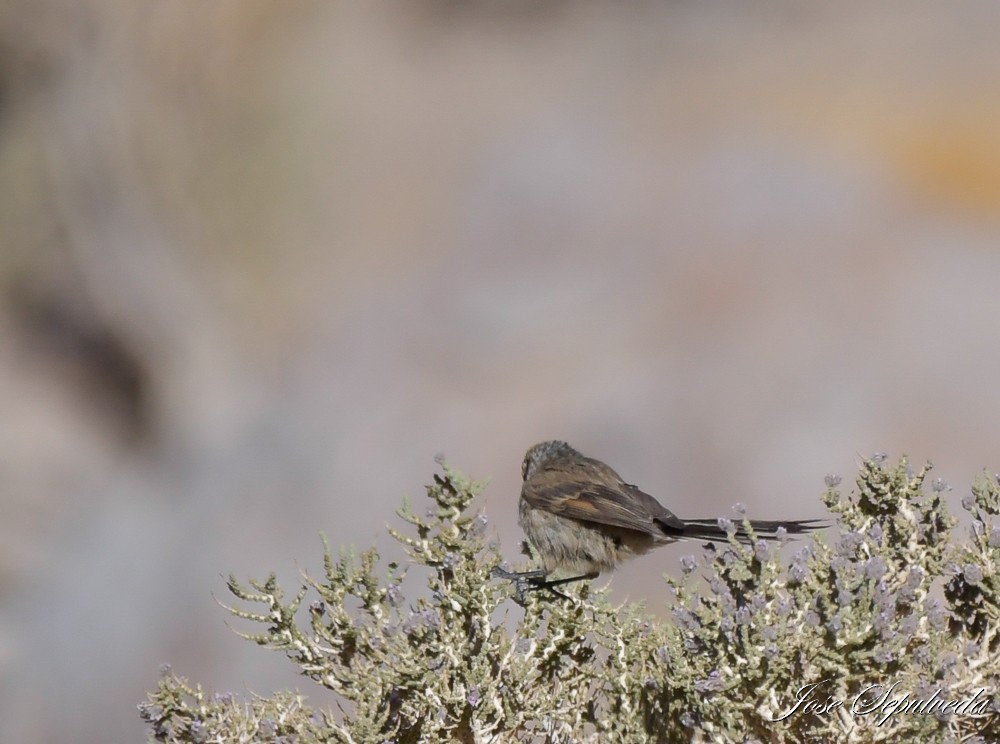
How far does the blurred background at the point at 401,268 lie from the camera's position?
5.49 metres

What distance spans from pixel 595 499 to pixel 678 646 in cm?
98

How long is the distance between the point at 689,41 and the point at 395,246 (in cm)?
219

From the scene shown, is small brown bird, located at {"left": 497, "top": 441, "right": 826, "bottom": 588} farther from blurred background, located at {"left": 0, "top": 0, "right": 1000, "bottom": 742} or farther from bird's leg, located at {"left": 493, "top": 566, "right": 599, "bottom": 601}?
blurred background, located at {"left": 0, "top": 0, "right": 1000, "bottom": 742}

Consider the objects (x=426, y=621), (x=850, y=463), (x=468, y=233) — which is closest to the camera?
(x=426, y=621)

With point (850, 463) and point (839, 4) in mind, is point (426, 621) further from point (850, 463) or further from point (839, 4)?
point (839, 4)

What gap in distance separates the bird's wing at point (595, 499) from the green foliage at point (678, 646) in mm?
589

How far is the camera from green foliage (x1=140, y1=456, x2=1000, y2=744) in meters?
1.67

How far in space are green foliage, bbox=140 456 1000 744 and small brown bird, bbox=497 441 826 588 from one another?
1.95 ft

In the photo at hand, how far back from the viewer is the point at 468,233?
21.1ft

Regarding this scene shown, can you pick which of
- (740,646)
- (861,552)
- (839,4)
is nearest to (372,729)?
(740,646)

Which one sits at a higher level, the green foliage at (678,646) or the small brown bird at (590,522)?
the small brown bird at (590,522)
